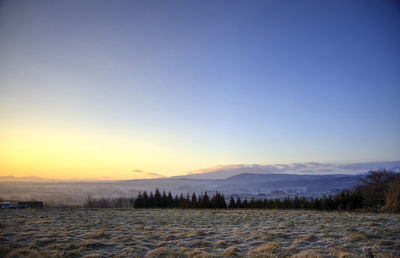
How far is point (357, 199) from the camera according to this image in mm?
34406

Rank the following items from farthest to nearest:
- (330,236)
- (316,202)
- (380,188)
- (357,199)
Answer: (380,188)
(316,202)
(357,199)
(330,236)

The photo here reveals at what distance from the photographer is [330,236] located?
11.6m

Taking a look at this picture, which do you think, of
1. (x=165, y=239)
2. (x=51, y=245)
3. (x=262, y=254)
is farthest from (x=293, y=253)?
(x=51, y=245)

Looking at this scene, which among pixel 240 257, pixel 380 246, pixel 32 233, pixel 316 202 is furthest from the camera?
pixel 316 202

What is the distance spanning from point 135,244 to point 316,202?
3559 cm

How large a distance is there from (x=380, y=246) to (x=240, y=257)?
19.9 feet

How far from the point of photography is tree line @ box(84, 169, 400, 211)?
27297mm

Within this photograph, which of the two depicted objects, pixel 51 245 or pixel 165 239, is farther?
pixel 165 239

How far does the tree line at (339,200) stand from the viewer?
2730 cm

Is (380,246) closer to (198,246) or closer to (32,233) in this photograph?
(198,246)

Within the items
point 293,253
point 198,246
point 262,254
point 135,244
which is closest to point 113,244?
point 135,244

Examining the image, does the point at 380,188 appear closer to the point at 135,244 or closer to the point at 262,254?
the point at 262,254

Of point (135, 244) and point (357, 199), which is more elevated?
point (135, 244)

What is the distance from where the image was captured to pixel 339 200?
3500 centimetres
